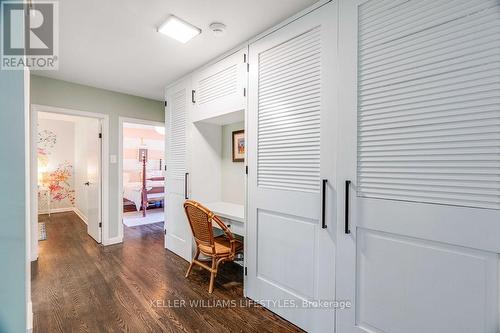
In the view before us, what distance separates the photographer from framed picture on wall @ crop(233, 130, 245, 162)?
286 centimetres

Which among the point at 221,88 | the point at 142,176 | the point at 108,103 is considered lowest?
the point at 142,176

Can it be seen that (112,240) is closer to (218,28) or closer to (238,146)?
(238,146)

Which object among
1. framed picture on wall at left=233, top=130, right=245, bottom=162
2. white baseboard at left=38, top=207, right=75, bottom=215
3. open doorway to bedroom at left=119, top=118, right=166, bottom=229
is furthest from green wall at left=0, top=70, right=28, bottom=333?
white baseboard at left=38, top=207, right=75, bottom=215

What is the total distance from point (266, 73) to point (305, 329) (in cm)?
208

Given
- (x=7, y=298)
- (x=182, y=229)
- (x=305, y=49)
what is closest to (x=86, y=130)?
(x=182, y=229)

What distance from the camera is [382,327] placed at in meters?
1.38

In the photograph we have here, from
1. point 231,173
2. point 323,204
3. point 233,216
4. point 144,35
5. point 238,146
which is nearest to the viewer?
point 323,204

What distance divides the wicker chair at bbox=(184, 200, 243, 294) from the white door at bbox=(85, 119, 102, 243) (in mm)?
2208

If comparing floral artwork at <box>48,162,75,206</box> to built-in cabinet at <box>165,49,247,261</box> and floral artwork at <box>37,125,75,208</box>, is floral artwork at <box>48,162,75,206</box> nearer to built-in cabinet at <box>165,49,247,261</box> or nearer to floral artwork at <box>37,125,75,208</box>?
floral artwork at <box>37,125,75,208</box>

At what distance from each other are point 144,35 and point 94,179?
2.87 meters

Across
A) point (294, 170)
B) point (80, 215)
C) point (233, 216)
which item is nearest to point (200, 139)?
point (233, 216)

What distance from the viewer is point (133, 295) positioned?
223cm

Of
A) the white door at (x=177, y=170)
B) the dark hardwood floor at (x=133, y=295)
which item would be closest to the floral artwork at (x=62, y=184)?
the dark hardwood floor at (x=133, y=295)

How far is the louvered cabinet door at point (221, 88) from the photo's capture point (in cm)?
225
